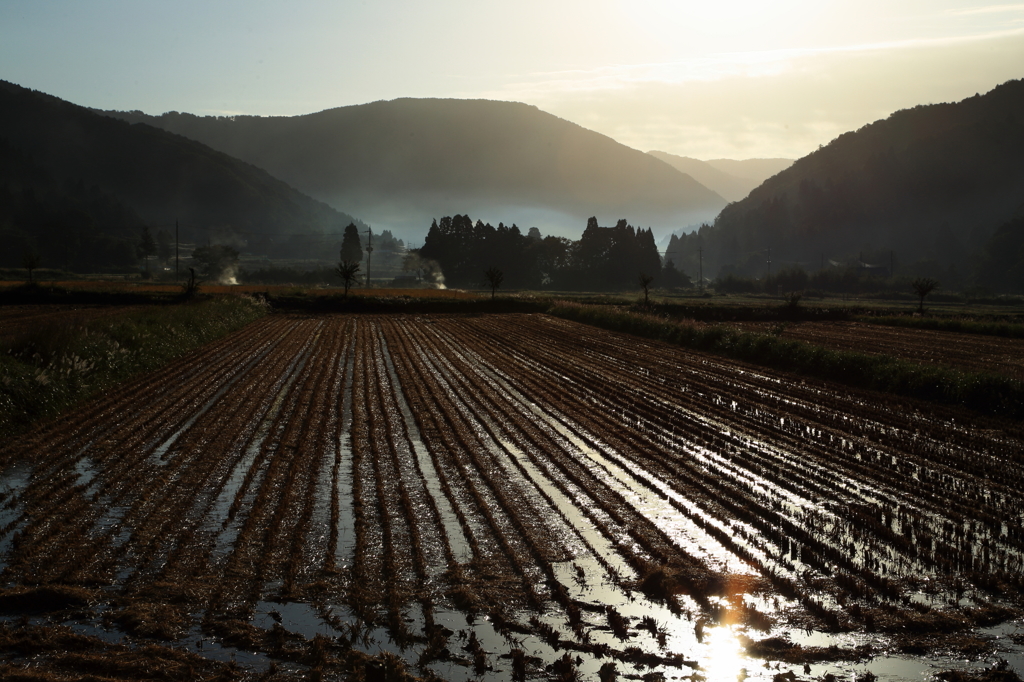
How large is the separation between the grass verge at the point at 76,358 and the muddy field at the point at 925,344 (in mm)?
22311

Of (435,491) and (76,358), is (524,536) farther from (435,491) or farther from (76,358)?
(76,358)

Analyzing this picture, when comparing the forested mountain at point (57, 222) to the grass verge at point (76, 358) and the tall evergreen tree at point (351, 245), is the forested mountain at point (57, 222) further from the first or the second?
the grass verge at point (76, 358)

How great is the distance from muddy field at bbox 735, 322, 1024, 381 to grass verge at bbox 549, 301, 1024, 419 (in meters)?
3.13

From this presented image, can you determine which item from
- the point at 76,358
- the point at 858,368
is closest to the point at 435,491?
the point at 76,358

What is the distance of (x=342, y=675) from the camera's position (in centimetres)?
554

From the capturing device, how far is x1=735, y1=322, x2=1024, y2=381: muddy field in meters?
24.8

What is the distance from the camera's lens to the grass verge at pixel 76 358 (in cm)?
1432

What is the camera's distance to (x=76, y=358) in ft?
56.8

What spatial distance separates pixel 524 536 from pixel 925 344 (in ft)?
92.4

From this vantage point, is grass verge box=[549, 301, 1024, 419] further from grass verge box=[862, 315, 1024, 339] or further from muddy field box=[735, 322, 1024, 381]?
grass verge box=[862, 315, 1024, 339]

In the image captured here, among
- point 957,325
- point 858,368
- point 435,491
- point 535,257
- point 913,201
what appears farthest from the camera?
point 913,201

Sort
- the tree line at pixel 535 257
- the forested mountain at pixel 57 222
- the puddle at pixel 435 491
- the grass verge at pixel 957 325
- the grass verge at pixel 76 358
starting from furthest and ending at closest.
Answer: the forested mountain at pixel 57 222
the tree line at pixel 535 257
the grass verge at pixel 957 325
the grass verge at pixel 76 358
the puddle at pixel 435 491

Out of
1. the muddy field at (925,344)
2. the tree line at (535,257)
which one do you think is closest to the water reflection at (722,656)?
the muddy field at (925,344)

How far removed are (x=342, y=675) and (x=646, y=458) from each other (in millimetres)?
7424
